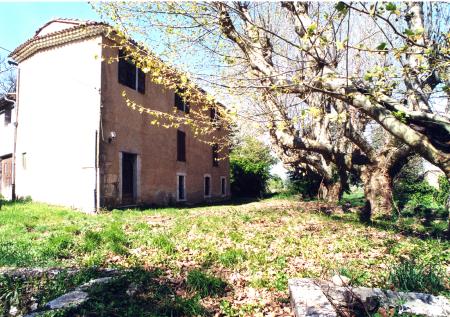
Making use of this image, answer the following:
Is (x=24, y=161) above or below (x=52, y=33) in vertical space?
below

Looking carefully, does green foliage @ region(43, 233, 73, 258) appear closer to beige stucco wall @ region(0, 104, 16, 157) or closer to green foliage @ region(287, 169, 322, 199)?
beige stucco wall @ region(0, 104, 16, 157)

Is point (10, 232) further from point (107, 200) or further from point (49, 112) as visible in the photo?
point (49, 112)

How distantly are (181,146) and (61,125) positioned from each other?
22.0ft

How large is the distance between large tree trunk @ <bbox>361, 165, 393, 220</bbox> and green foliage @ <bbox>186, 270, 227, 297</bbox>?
6807mm

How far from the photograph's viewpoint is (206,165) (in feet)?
72.7

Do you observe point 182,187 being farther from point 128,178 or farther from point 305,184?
point 305,184

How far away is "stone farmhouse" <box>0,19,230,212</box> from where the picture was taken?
12969mm

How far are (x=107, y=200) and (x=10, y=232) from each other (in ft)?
16.3

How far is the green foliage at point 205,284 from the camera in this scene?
4504 mm

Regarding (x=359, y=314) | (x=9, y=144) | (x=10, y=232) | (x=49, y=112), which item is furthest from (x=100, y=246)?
(x=9, y=144)

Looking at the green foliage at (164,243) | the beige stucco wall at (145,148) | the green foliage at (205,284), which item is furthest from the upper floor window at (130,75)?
the green foliage at (205,284)

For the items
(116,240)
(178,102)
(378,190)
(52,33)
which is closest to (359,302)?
(116,240)

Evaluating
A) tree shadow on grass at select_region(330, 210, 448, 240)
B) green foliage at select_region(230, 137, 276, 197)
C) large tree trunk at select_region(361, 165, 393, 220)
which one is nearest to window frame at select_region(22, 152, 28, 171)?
tree shadow on grass at select_region(330, 210, 448, 240)

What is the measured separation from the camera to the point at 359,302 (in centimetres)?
353
